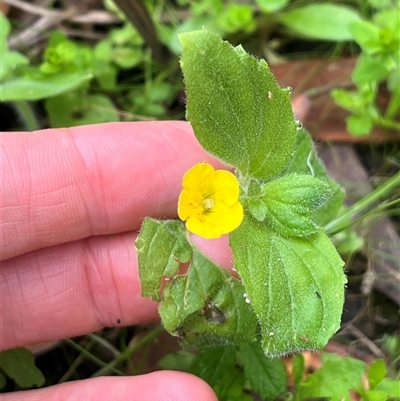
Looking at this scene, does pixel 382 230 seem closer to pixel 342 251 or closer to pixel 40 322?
pixel 342 251

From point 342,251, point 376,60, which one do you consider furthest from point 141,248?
point 376,60

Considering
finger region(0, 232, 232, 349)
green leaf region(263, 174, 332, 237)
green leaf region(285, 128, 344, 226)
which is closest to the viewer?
green leaf region(263, 174, 332, 237)

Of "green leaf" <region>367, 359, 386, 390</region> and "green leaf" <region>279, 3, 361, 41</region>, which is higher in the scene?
"green leaf" <region>279, 3, 361, 41</region>

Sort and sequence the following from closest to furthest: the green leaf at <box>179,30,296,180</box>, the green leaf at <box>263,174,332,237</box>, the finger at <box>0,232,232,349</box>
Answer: the green leaf at <box>179,30,296,180</box>
the green leaf at <box>263,174,332,237</box>
the finger at <box>0,232,232,349</box>

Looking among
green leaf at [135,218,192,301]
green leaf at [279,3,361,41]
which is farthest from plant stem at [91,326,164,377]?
green leaf at [279,3,361,41]

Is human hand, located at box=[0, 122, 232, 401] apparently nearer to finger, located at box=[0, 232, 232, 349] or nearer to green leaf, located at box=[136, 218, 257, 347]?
→ finger, located at box=[0, 232, 232, 349]

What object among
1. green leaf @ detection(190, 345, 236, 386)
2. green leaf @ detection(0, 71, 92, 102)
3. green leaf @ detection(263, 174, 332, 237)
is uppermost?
green leaf @ detection(0, 71, 92, 102)

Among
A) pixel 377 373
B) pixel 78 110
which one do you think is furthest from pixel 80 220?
pixel 377 373

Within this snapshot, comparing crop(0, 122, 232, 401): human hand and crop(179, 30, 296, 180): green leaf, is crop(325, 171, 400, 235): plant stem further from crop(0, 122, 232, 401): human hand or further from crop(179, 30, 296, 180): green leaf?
crop(179, 30, 296, 180): green leaf

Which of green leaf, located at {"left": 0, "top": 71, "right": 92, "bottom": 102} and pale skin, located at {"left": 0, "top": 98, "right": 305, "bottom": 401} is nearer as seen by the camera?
pale skin, located at {"left": 0, "top": 98, "right": 305, "bottom": 401}

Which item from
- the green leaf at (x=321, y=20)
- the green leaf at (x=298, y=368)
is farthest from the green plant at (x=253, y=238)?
the green leaf at (x=321, y=20)
